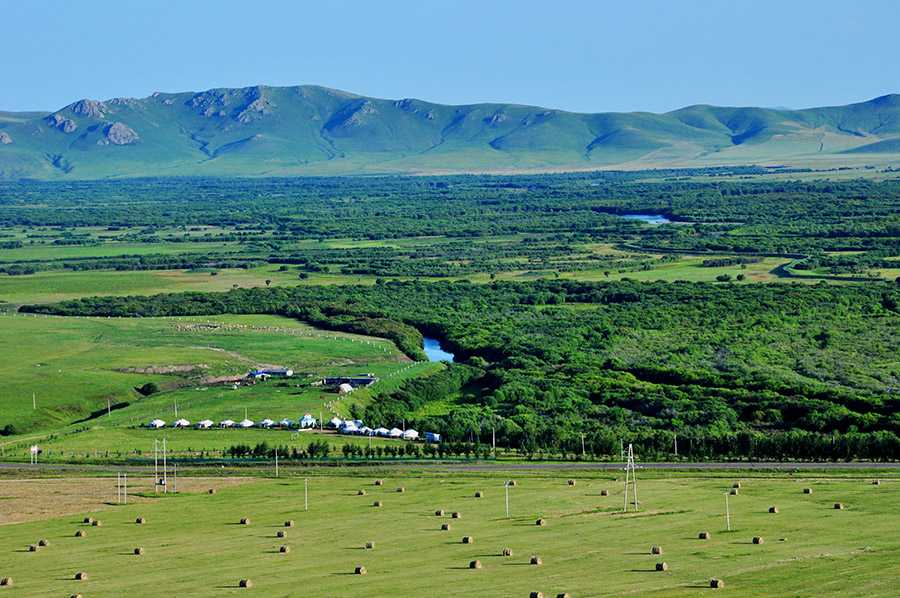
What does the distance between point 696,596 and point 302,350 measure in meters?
94.2

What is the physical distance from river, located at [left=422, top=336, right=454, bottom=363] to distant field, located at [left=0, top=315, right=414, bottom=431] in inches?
132

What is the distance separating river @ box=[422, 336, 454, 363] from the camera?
142m

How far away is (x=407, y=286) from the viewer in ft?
640

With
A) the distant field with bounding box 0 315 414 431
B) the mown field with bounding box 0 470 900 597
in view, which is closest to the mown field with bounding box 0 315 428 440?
the distant field with bounding box 0 315 414 431

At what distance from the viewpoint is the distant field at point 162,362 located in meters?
116

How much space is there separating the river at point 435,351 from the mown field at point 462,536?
177ft

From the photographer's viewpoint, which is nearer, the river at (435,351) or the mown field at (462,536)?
the mown field at (462,536)

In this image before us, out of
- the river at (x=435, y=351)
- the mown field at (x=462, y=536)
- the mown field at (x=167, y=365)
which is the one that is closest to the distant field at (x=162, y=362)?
the mown field at (x=167, y=365)

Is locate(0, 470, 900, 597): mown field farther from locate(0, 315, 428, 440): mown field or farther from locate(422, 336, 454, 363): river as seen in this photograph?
locate(422, 336, 454, 363): river

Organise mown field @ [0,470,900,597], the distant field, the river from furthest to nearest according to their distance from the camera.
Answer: the river < the distant field < mown field @ [0,470,900,597]

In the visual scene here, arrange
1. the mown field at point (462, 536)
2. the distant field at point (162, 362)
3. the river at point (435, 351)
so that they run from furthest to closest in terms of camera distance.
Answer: the river at point (435, 351) → the distant field at point (162, 362) → the mown field at point (462, 536)

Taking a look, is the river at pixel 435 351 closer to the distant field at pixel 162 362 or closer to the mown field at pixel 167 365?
the distant field at pixel 162 362

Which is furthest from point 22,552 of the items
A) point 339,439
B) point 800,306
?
point 800,306

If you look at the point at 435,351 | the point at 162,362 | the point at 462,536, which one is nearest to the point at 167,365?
the point at 162,362
